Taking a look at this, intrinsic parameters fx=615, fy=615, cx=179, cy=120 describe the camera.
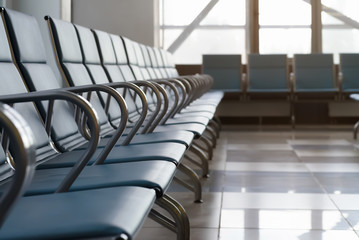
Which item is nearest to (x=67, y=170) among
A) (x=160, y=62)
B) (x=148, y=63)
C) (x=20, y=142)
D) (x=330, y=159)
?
(x=20, y=142)

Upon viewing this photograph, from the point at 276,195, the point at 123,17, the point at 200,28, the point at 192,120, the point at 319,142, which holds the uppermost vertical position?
the point at 123,17

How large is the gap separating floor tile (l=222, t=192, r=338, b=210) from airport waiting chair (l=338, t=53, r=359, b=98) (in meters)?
4.85

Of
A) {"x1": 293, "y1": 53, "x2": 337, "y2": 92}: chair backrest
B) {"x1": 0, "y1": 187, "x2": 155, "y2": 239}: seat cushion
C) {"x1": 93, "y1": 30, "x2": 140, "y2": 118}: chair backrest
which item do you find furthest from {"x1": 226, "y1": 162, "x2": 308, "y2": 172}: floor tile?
{"x1": 293, "y1": 53, "x2": 337, "y2": 92}: chair backrest

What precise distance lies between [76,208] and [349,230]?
1.59 m

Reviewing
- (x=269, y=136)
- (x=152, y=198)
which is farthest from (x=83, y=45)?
(x=269, y=136)

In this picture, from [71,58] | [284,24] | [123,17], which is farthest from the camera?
[284,24]

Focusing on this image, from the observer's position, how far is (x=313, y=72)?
798 cm

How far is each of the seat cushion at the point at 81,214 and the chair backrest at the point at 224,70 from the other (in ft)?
22.2

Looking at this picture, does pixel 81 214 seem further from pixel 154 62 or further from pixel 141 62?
pixel 154 62

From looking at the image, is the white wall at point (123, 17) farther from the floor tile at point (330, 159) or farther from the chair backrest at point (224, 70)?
the floor tile at point (330, 159)

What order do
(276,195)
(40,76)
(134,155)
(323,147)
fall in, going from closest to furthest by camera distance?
1. (134,155)
2. (40,76)
3. (276,195)
4. (323,147)

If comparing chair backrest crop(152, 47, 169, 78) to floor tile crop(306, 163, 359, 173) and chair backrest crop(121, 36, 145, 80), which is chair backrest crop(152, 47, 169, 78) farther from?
floor tile crop(306, 163, 359, 173)

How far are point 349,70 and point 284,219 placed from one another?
5.67 m

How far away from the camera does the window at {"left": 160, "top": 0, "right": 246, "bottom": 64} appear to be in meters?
9.34
